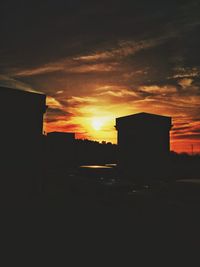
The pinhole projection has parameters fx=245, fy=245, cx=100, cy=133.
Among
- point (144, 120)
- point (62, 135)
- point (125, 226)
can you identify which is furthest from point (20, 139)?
point (62, 135)

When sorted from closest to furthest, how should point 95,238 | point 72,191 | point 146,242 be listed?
point 146,242, point 95,238, point 72,191

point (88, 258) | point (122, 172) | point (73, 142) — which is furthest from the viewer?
point (73, 142)

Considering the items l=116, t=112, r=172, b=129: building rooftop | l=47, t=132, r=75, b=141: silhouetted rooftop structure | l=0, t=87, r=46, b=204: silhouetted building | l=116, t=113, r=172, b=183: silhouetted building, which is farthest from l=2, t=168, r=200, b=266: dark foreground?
l=47, t=132, r=75, b=141: silhouetted rooftop structure

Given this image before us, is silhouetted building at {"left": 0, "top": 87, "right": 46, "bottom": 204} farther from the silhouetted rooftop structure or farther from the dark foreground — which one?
the silhouetted rooftop structure

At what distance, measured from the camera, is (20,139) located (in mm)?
14844

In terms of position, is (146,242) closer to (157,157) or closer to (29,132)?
(29,132)

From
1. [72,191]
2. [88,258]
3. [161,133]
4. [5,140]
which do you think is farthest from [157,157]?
[88,258]

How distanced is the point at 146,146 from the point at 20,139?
414 inches

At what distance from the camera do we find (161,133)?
20.9m

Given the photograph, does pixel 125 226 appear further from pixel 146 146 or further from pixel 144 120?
pixel 144 120

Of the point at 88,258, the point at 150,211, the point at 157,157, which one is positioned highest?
the point at 157,157

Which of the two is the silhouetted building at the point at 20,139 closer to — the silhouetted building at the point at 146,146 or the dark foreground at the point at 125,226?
the dark foreground at the point at 125,226

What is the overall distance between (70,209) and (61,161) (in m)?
20.5

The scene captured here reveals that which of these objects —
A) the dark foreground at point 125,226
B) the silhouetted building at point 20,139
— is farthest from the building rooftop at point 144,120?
the dark foreground at point 125,226
